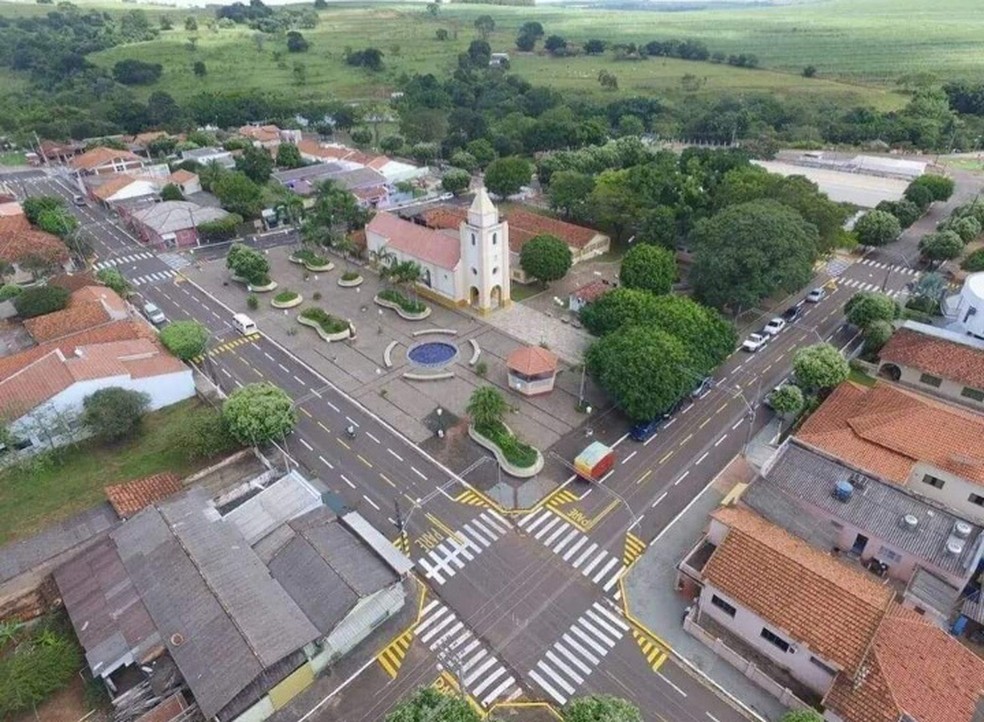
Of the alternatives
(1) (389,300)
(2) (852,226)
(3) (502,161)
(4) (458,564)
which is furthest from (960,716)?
(3) (502,161)

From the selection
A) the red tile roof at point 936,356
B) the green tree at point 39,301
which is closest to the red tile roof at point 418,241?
the green tree at point 39,301

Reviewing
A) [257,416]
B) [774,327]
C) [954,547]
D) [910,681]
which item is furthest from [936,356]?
[257,416]

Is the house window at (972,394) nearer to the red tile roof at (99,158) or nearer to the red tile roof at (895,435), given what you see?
the red tile roof at (895,435)

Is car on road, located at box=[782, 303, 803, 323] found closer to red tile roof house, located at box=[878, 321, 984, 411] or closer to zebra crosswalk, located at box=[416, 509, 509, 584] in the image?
red tile roof house, located at box=[878, 321, 984, 411]

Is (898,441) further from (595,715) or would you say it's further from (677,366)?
(595,715)

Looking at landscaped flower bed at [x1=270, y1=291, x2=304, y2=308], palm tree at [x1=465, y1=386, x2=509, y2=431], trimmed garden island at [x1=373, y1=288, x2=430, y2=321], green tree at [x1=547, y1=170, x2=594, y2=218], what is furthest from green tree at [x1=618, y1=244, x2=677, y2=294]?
landscaped flower bed at [x1=270, y1=291, x2=304, y2=308]
